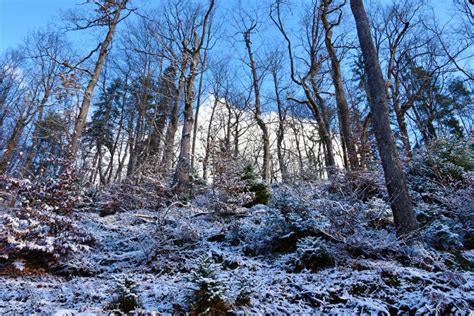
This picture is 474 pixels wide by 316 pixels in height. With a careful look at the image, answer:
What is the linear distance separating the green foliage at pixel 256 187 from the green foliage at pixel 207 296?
19.8 ft

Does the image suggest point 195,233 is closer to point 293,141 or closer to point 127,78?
point 127,78

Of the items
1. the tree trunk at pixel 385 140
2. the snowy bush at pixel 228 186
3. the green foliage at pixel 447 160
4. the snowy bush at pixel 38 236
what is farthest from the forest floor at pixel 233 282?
the green foliage at pixel 447 160

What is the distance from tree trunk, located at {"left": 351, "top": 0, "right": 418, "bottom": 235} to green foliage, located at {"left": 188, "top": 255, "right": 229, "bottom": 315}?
3413mm

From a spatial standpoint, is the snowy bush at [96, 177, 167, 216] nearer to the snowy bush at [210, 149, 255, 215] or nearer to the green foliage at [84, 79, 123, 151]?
the snowy bush at [210, 149, 255, 215]

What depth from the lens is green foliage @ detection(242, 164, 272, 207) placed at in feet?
31.0

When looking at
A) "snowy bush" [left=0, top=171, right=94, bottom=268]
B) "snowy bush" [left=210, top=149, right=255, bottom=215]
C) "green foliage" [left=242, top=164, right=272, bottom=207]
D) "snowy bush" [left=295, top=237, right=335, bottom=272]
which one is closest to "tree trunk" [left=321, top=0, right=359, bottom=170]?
"green foliage" [left=242, top=164, right=272, bottom=207]

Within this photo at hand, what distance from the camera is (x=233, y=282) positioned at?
3930 mm

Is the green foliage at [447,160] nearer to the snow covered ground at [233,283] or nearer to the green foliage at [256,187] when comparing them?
the green foliage at [256,187]

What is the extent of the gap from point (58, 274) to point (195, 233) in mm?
2541

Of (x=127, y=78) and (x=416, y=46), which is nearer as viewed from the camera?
(x=416, y=46)

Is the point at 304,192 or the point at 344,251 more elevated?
the point at 304,192

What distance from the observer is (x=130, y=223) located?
25.8ft

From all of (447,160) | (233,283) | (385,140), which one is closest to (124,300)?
(233,283)

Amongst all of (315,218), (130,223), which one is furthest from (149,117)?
(315,218)
